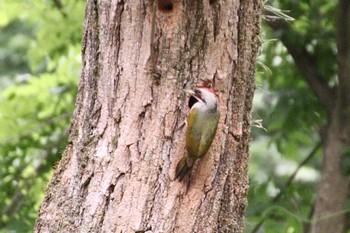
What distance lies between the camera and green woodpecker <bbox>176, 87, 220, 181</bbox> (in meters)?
2.71

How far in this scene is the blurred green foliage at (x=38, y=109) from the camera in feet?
16.7

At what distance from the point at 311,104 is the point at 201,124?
2.48 m

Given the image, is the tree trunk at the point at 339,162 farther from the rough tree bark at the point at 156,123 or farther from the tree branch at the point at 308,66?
the rough tree bark at the point at 156,123

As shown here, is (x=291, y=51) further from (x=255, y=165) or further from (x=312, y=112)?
(x=255, y=165)

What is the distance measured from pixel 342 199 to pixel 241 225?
69.1 inches

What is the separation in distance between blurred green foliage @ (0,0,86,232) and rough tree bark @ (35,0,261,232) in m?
2.10

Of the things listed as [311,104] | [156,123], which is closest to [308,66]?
[311,104]

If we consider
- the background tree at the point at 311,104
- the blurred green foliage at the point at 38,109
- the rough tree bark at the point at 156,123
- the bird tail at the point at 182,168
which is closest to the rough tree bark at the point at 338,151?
the background tree at the point at 311,104

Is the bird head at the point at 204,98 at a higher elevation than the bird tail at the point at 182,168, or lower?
higher

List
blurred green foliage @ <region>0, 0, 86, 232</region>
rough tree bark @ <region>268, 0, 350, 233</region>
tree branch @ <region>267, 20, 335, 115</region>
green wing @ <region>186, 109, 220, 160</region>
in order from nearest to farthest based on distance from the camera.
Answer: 1. green wing @ <region>186, 109, 220, 160</region>
2. rough tree bark @ <region>268, 0, 350, 233</region>
3. tree branch @ <region>267, 20, 335, 115</region>
4. blurred green foliage @ <region>0, 0, 86, 232</region>

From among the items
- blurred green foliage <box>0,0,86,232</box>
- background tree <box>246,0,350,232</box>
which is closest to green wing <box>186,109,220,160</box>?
background tree <box>246,0,350,232</box>

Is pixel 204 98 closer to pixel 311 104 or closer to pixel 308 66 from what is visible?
pixel 308 66

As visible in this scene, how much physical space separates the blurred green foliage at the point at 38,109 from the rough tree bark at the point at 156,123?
2.10 metres

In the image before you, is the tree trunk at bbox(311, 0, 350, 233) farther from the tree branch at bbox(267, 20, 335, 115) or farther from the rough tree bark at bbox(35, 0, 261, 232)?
the rough tree bark at bbox(35, 0, 261, 232)
